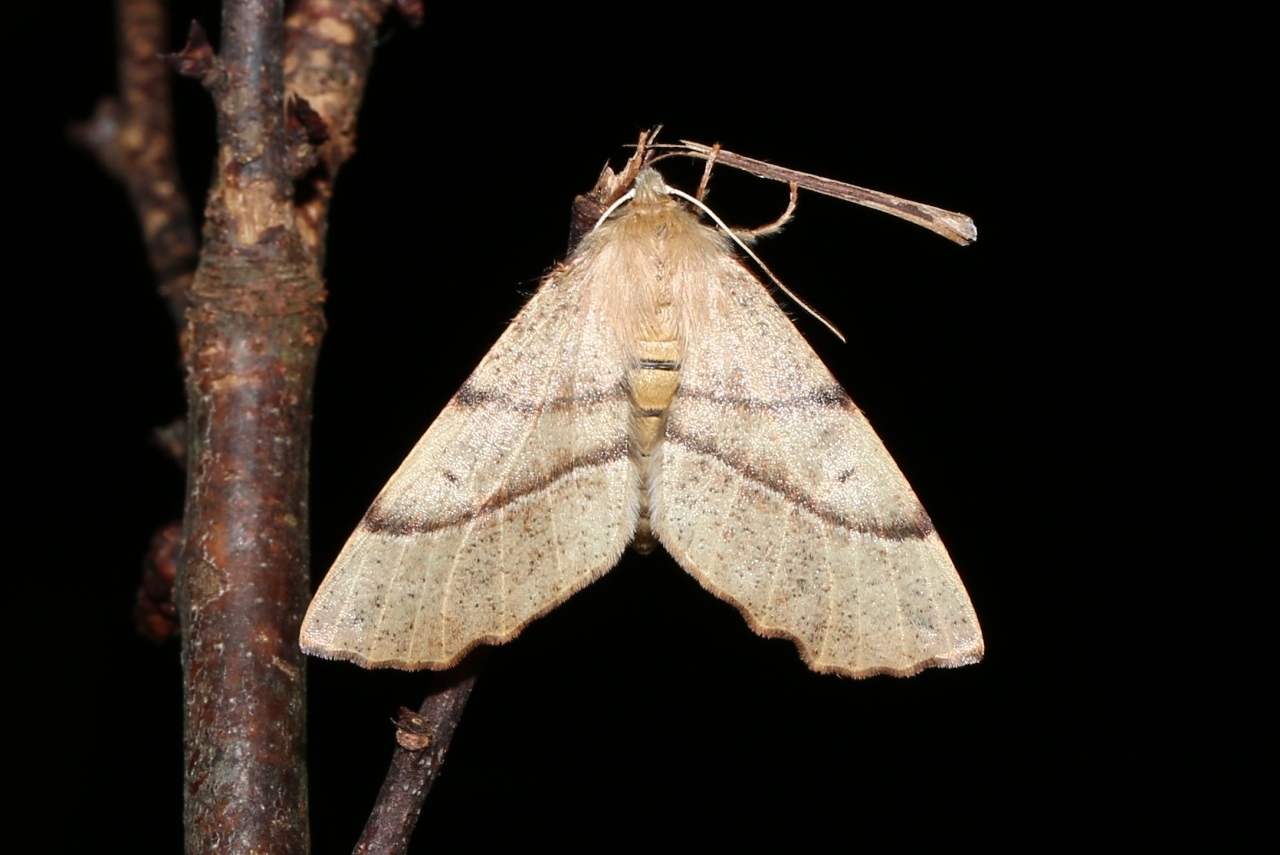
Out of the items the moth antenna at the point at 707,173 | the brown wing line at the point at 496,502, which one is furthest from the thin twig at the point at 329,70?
the moth antenna at the point at 707,173

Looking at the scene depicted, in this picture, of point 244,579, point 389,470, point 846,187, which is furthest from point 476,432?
point 389,470

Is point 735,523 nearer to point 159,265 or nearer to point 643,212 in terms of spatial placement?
point 643,212

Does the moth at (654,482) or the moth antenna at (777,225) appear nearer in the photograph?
the moth at (654,482)

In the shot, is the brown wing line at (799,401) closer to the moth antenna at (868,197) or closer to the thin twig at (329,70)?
the moth antenna at (868,197)

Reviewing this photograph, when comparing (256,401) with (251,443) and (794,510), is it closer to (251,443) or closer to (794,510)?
(251,443)

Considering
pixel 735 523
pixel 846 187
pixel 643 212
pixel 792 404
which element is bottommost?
pixel 735 523

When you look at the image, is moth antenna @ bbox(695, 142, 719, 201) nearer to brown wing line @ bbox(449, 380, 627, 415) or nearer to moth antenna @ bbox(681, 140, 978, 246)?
moth antenna @ bbox(681, 140, 978, 246)

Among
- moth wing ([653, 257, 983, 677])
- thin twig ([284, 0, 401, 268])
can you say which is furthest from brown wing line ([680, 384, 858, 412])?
thin twig ([284, 0, 401, 268])
